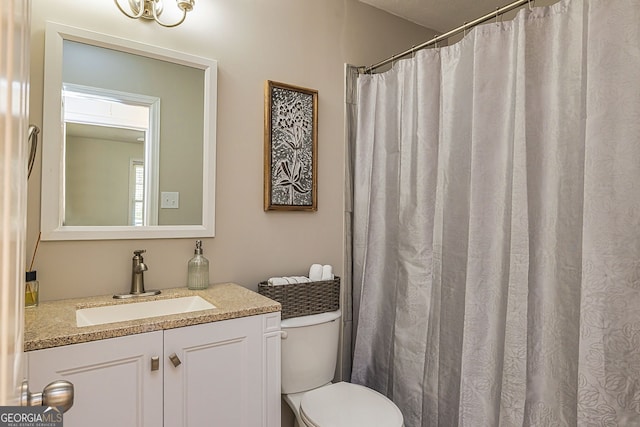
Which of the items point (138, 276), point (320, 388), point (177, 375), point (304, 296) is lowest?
point (320, 388)

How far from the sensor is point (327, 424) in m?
1.40

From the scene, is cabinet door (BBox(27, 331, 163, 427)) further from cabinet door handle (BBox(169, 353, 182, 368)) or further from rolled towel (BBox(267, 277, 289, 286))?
rolled towel (BBox(267, 277, 289, 286))

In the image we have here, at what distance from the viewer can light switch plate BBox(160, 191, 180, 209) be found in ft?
5.36

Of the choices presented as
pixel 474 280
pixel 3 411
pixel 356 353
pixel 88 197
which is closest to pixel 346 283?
pixel 356 353

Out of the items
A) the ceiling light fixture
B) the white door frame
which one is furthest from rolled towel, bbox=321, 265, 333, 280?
the white door frame

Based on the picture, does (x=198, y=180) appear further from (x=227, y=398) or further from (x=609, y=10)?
(x=609, y=10)

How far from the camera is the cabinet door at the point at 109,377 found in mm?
1021

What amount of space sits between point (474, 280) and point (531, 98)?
725 mm

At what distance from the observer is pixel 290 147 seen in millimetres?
1963

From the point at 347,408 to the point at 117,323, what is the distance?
0.96 m

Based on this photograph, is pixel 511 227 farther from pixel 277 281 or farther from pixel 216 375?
pixel 216 375

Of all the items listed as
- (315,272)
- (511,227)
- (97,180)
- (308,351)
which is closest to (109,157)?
(97,180)

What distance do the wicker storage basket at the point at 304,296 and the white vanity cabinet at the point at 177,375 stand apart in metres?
0.31

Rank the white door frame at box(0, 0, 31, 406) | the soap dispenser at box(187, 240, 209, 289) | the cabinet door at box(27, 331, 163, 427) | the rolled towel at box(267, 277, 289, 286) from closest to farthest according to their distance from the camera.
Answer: the white door frame at box(0, 0, 31, 406) < the cabinet door at box(27, 331, 163, 427) < the soap dispenser at box(187, 240, 209, 289) < the rolled towel at box(267, 277, 289, 286)
